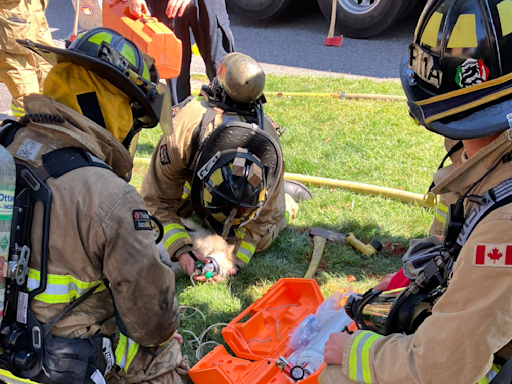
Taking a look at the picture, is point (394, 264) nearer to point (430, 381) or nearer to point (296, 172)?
point (296, 172)

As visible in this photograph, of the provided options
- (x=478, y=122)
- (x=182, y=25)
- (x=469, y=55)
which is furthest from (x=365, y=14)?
(x=478, y=122)

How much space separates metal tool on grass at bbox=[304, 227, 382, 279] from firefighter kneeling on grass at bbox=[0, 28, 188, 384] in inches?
80.4

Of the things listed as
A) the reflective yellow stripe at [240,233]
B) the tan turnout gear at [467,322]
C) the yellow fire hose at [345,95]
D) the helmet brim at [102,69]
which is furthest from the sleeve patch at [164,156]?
the yellow fire hose at [345,95]

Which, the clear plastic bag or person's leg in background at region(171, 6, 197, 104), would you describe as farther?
person's leg in background at region(171, 6, 197, 104)

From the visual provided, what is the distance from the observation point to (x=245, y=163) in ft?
12.0

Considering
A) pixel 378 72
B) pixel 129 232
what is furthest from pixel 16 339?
pixel 378 72

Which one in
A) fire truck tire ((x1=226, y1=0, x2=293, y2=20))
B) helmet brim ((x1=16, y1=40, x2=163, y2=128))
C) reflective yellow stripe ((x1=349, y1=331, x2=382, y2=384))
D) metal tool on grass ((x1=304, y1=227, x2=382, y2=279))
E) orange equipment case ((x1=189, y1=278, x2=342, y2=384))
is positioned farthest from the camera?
fire truck tire ((x1=226, y1=0, x2=293, y2=20))

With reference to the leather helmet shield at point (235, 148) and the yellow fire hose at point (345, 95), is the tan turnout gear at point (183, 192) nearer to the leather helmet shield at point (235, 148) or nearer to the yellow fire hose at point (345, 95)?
the leather helmet shield at point (235, 148)

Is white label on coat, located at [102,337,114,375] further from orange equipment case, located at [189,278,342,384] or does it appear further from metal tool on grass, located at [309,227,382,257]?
metal tool on grass, located at [309,227,382,257]

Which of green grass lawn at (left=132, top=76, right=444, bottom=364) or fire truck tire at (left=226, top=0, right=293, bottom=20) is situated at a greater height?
fire truck tire at (left=226, top=0, right=293, bottom=20)

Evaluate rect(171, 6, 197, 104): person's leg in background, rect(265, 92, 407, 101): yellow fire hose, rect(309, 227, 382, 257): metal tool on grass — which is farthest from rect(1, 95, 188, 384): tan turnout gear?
rect(265, 92, 407, 101): yellow fire hose

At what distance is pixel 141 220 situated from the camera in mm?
2264

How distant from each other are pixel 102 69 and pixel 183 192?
2.19 meters

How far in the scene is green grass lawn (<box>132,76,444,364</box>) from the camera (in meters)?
4.16
